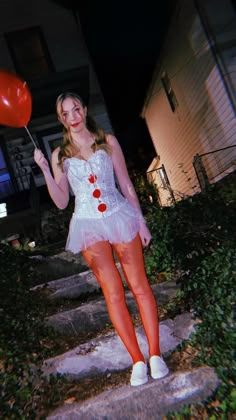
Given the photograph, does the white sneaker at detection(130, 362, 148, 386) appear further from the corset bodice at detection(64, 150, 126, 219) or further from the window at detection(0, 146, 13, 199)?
the window at detection(0, 146, 13, 199)

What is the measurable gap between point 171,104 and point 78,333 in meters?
12.0

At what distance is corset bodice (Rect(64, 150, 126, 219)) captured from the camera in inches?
116

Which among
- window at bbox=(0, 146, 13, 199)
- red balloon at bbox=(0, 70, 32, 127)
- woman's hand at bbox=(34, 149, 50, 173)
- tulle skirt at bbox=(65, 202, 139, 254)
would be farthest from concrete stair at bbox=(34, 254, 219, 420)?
window at bbox=(0, 146, 13, 199)

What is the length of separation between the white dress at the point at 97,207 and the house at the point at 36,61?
955 cm

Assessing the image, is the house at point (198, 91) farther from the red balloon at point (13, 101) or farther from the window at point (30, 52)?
the red balloon at point (13, 101)

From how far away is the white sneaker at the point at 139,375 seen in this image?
2.65 m

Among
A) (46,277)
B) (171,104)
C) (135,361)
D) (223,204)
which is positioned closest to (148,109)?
(171,104)

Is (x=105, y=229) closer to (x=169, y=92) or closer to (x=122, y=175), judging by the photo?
(x=122, y=175)

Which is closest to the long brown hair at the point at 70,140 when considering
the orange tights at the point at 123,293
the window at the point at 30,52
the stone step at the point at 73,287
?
the orange tights at the point at 123,293

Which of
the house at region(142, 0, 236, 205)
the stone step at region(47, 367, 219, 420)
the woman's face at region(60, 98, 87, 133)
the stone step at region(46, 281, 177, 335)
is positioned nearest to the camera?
the stone step at region(47, 367, 219, 420)

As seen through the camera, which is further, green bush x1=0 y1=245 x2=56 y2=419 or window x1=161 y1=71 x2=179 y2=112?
window x1=161 y1=71 x2=179 y2=112

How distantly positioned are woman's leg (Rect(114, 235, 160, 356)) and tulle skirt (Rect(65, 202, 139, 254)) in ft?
0.29

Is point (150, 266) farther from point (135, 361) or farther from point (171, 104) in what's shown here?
point (171, 104)

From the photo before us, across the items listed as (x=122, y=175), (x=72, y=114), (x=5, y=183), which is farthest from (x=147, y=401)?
(x=5, y=183)
